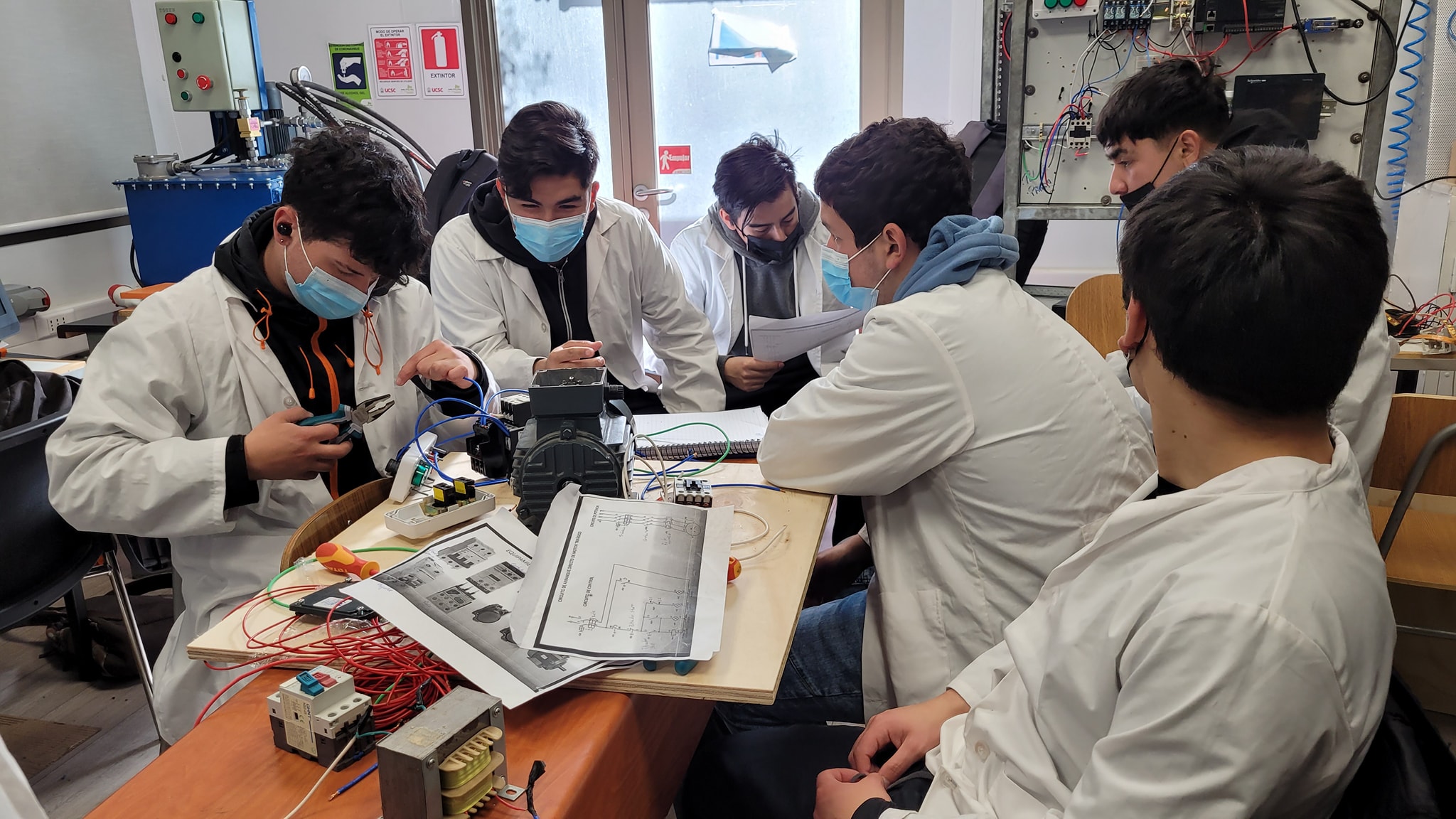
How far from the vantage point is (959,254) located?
1431mm

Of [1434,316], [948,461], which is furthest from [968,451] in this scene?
[1434,316]

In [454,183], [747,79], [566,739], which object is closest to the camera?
[566,739]

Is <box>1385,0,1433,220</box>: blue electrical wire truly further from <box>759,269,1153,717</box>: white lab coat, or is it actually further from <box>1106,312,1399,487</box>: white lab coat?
<box>759,269,1153,717</box>: white lab coat

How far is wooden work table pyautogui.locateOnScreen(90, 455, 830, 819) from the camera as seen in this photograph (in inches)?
33.5

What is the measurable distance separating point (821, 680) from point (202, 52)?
2.97 metres

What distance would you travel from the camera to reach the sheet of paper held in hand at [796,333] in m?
2.27

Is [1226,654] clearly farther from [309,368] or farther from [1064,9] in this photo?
[1064,9]

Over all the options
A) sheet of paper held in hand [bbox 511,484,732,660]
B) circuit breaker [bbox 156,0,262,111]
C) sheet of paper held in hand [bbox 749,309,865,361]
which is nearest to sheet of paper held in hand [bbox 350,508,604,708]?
sheet of paper held in hand [bbox 511,484,732,660]

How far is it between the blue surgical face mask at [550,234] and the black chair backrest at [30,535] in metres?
1.04

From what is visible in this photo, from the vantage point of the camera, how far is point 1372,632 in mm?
690

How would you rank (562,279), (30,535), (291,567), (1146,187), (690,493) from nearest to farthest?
(291,567), (690,493), (30,535), (1146,187), (562,279)

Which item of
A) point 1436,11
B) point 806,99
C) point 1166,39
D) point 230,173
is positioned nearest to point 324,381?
point 230,173

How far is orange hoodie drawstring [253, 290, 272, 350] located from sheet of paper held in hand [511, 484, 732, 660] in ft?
2.13

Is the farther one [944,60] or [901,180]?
[944,60]
